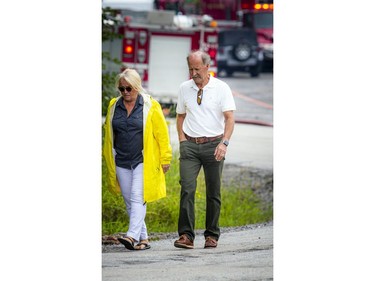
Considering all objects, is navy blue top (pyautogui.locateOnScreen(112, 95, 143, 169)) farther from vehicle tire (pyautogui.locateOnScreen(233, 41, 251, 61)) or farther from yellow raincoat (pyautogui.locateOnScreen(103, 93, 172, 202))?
vehicle tire (pyautogui.locateOnScreen(233, 41, 251, 61))

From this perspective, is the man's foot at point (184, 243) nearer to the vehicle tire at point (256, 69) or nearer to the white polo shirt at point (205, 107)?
the white polo shirt at point (205, 107)

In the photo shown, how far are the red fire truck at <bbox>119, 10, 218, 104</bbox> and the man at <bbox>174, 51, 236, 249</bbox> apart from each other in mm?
566

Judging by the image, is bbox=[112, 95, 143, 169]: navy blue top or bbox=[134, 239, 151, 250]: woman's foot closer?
bbox=[112, 95, 143, 169]: navy blue top

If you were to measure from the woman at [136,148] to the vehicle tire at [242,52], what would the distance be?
3726mm

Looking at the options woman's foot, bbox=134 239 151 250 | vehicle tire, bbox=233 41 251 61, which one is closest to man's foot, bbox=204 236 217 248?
woman's foot, bbox=134 239 151 250

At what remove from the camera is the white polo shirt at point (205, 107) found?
6738mm

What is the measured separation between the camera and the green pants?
22.4 ft

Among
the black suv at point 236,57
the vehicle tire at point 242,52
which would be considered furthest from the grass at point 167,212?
the vehicle tire at point 242,52

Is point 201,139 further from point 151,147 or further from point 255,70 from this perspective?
point 255,70

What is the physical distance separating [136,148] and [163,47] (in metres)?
1.79

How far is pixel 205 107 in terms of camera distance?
6.75 metres

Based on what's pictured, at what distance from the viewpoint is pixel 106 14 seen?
8680 mm

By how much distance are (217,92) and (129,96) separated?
0.49 meters
